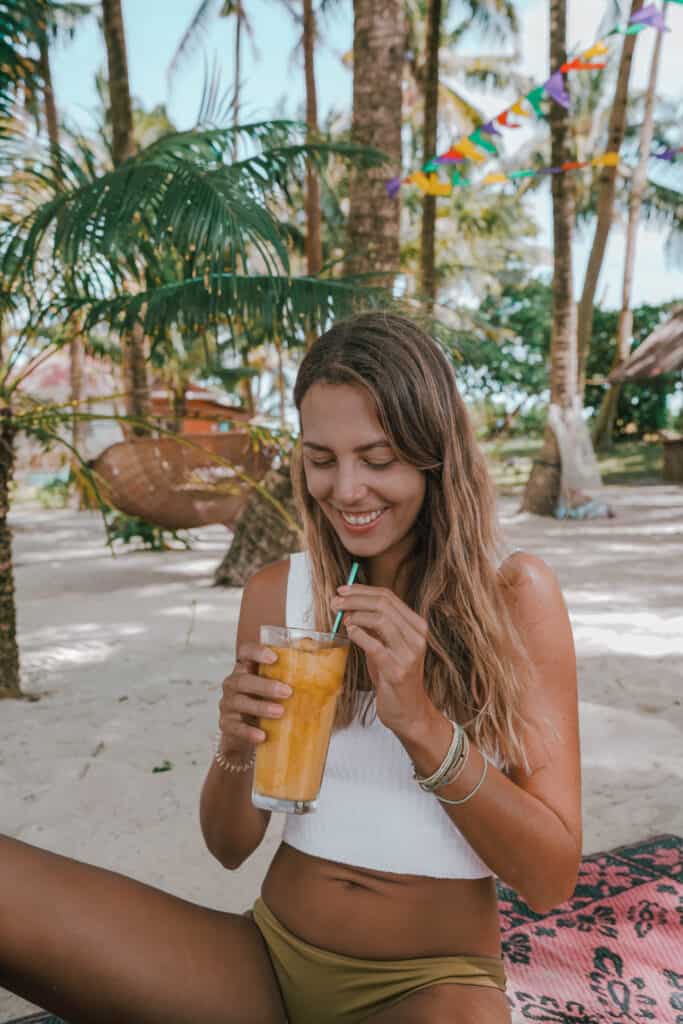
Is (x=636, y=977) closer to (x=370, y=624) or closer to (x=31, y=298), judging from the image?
(x=370, y=624)

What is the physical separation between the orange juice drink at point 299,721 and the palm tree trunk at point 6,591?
2.90m

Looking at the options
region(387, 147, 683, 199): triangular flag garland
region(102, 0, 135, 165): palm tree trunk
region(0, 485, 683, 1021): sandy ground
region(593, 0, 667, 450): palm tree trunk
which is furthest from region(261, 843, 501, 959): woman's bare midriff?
region(593, 0, 667, 450): palm tree trunk

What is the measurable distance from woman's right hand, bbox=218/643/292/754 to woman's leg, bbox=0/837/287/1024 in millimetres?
288

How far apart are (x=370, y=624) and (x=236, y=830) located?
0.55m

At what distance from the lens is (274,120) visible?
13.2ft

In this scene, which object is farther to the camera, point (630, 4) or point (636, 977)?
point (630, 4)

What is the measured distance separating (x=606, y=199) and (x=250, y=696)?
1334 cm

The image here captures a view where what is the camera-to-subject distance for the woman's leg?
1.17m

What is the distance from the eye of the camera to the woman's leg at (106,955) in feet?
3.83

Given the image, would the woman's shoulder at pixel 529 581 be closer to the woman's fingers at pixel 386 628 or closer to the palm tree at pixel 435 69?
the woman's fingers at pixel 386 628

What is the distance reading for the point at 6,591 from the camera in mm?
3920

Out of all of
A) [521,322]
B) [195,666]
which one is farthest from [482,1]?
[195,666]

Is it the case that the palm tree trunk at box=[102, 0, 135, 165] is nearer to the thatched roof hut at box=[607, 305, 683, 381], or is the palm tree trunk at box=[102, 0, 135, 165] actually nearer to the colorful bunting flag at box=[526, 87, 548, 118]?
the colorful bunting flag at box=[526, 87, 548, 118]

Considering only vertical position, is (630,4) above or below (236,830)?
above
